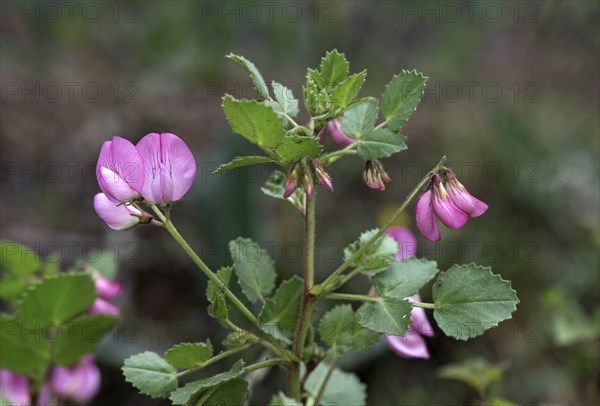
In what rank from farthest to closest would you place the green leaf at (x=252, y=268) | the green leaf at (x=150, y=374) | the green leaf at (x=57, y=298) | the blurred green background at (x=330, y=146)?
the blurred green background at (x=330, y=146) → the green leaf at (x=57, y=298) → the green leaf at (x=252, y=268) → the green leaf at (x=150, y=374)

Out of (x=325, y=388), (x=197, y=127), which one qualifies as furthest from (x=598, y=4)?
(x=325, y=388)

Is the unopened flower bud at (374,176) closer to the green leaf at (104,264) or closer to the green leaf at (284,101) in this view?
the green leaf at (284,101)

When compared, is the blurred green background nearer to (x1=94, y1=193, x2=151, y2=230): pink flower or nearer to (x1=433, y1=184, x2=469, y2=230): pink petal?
(x1=433, y1=184, x2=469, y2=230): pink petal

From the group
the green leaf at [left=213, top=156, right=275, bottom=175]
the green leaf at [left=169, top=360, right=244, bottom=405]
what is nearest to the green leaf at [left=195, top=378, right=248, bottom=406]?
the green leaf at [left=169, top=360, right=244, bottom=405]

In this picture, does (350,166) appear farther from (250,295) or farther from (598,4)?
(250,295)

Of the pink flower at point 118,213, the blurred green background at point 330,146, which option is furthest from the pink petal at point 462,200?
the blurred green background at point 330,146

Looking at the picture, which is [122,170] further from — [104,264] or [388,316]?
[104,264]
